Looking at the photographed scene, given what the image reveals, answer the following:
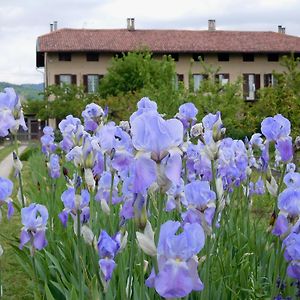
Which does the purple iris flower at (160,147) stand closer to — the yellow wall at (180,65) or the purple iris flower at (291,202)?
the purple iris flower at (291,202)

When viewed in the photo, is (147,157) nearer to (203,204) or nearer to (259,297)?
(203,204)

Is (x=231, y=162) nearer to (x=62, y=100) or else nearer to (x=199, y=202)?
(x=199, y=202)

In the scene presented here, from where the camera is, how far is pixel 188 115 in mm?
3865

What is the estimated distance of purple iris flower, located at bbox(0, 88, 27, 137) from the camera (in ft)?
9.53

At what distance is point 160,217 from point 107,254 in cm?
31

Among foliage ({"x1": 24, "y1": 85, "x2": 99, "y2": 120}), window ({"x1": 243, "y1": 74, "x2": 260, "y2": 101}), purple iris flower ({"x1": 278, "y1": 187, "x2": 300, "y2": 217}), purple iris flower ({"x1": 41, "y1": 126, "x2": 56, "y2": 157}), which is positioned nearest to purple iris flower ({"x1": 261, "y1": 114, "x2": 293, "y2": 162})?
purple iris flower ({"x1": 278, "y1": 187, "x2": 300, "y2": 217})

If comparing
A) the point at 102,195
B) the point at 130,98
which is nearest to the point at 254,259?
the point at 102,195

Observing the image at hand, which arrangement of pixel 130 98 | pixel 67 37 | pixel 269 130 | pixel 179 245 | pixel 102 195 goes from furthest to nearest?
pixel 67 37
pixel 130 98
pixel 102 195
pixel 269 130
pixel 179 245

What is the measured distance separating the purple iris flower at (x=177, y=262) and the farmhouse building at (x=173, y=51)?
37.4 metres

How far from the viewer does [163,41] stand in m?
40.5

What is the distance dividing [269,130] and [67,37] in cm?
3898

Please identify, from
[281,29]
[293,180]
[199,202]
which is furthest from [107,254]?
[281,29]

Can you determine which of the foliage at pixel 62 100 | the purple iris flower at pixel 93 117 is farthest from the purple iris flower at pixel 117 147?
the foliage at pixel 62 100

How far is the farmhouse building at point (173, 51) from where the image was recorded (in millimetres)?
39406
